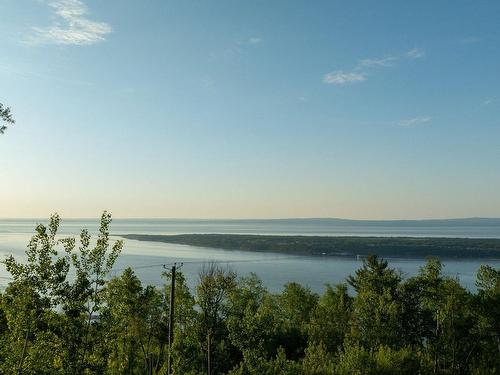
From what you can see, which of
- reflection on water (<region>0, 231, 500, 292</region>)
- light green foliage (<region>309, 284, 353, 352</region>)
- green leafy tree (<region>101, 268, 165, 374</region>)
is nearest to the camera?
green leafy tree (<region>101, 268, 165, 374</region>)

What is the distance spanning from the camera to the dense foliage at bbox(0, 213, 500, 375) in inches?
534

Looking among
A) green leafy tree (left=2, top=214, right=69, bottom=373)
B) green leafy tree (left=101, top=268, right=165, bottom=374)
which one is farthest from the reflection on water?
green leafy tree (left=2, top=214, right=69, bottom=373)

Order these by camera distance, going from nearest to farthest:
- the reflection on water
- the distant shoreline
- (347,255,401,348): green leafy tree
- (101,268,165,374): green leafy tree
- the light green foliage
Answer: (101,268,165,374): green leafy tree → (347,255,401,348): green leafy tree → the light green foliage → the reflection on water → the distant shoreline

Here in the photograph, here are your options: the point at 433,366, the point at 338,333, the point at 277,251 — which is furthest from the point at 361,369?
the point at 277,251

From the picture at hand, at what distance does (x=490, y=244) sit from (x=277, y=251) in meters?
77.7

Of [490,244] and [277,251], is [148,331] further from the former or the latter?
[490,244]

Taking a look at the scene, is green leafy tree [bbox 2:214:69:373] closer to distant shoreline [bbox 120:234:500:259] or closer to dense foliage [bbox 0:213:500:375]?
dense foliage [bbox 0:213:500:375]

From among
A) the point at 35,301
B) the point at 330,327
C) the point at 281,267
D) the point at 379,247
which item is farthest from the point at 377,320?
the point at 379,247

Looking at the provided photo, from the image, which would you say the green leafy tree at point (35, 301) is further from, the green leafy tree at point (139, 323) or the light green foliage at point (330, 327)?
the light green foliage at point (330, 327)

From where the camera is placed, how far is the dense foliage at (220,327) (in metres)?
13.6

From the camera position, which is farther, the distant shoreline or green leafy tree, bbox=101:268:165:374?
the distant shoreline

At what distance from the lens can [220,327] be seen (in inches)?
1405

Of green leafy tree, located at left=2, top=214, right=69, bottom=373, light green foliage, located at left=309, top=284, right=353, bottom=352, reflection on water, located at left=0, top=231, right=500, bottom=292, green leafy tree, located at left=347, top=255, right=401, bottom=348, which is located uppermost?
green leafy tree, located at left=2, top=214, right=69, bottom=373

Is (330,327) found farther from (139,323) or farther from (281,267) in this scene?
(281,267)
